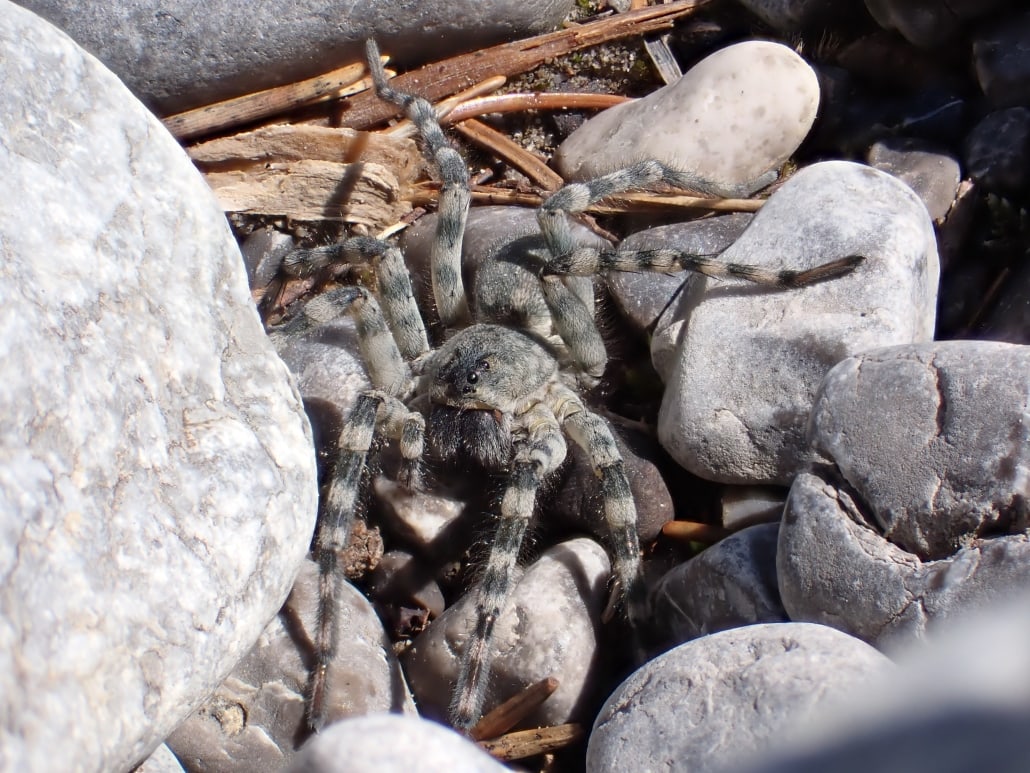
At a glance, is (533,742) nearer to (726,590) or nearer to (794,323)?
(726,590)

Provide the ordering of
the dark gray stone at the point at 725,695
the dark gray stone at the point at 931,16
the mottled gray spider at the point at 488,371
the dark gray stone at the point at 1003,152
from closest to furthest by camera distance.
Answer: the dark gray stone at the point at 725,695, the mottled gray spider at the point at 488,371, the dark gray stone at the point at 1003,152, the dark gray stone at the point at 931,16

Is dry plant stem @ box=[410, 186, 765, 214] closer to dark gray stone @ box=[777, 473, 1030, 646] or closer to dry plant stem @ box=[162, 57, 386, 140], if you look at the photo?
dry plant stem @ box=[162, 57, 386, 140]

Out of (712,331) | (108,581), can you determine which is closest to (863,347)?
(712,331)

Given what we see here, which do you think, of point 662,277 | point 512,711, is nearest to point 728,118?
point 662,277

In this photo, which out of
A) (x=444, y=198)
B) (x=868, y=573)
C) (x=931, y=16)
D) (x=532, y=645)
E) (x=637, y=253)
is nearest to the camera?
(x=868, y=573)

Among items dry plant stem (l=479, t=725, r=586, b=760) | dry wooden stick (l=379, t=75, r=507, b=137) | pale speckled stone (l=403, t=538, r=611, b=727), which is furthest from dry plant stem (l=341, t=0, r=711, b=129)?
dry plant stem (l=479, t=725, r=586, b=760)

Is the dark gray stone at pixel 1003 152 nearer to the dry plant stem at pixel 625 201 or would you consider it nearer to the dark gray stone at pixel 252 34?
the dry plant stem at pixel 625 201

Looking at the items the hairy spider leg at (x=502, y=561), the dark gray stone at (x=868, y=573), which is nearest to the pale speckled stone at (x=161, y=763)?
the hairy spider leg at (x=502, y=561)
